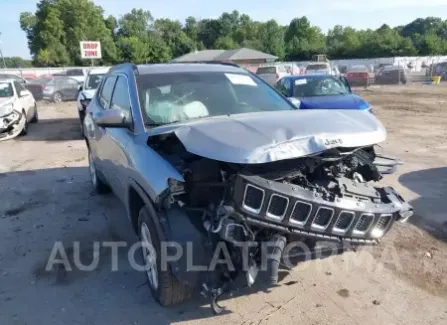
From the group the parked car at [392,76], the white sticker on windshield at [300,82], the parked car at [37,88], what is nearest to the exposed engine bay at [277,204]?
the white sticker on windshield at [300,82]

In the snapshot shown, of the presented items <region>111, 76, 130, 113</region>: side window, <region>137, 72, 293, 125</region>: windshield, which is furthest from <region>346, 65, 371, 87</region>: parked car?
<region>111, 76, 130, 113</region>: side window

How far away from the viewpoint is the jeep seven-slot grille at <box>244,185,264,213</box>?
2.73 meters

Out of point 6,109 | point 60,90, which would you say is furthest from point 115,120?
point 60,90

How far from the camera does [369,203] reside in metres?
3.05

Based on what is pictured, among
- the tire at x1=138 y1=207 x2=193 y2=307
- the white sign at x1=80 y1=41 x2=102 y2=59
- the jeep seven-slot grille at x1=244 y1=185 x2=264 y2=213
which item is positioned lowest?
the tire at x1=138 y1=207 x2=193 y2=307

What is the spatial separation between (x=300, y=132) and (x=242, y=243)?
86 centimetres

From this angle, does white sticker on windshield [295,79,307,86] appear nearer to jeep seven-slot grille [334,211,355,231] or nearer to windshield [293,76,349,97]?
windshield [293,76,349,97]

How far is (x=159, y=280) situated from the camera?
3.31 metres

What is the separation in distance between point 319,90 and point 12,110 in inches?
324

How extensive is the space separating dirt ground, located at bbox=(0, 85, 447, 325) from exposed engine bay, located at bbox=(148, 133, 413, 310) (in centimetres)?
63

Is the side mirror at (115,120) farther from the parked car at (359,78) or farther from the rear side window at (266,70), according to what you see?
the parked car at (359,78)

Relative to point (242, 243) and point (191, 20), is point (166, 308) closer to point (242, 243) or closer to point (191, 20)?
point (242, 243)

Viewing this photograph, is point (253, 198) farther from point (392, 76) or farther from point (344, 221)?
point (392, 76)

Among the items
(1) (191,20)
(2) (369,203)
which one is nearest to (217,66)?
(2) (369,203)
